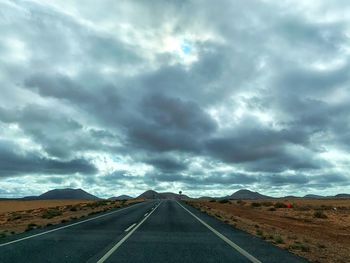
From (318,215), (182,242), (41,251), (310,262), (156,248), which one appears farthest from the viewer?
(318,215)

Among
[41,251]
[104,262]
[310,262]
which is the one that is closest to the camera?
[104,262]

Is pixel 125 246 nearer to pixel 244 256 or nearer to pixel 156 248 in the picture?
pixel 156 248

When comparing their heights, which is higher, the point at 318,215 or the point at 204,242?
the point at 318,215

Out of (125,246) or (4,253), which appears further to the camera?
(125,246)

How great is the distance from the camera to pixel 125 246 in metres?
15.1

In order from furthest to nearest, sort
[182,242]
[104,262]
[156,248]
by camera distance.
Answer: [182,242] → [156,248] → [104,262]

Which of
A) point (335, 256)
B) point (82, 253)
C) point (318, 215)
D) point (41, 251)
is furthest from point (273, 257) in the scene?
point (318, 215)

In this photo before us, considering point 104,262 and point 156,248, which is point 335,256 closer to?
point 156,248

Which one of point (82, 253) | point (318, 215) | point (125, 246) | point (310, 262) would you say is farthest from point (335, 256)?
point (318, 215)

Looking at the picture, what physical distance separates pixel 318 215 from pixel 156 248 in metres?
34.2

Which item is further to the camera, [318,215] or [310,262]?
[318,215]

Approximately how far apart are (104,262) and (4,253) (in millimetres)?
3596

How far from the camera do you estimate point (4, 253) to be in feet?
42.6

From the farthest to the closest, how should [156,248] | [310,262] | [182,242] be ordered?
[182,242] → [156,248] → [310,262]
